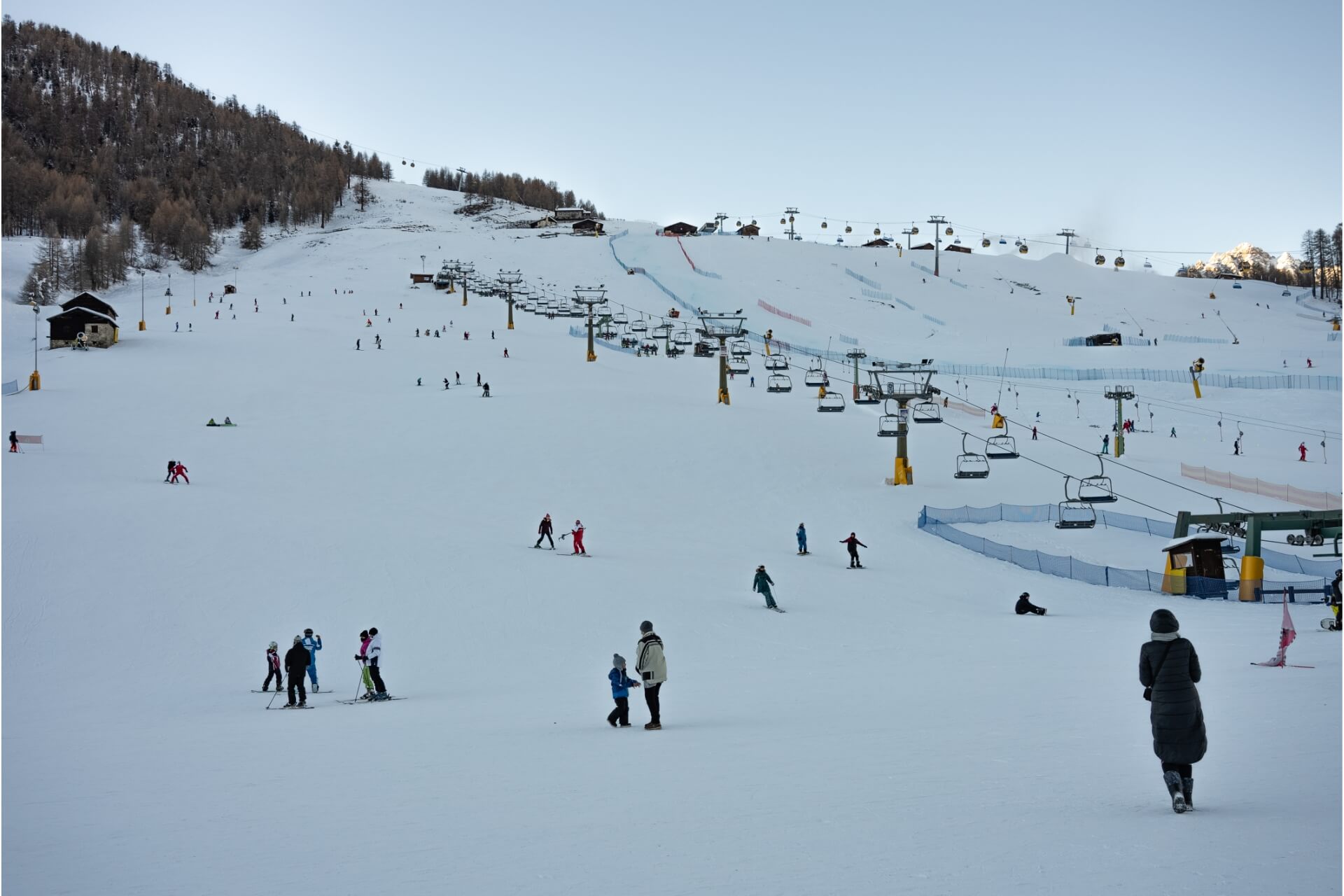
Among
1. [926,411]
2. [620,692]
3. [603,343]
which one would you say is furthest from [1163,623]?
[603,343]

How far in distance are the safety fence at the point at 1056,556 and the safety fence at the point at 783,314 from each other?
168ft

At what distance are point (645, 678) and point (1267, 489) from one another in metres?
30.2

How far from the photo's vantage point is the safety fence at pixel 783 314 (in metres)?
79.7

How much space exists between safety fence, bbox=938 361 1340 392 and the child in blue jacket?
5739 centimetres

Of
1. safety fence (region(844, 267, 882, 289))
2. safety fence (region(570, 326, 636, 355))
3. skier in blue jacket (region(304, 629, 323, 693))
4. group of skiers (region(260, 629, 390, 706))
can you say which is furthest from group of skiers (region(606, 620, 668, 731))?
safety fence (region(844, 267, 882, 289))

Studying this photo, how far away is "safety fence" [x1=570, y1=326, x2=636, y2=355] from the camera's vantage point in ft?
203

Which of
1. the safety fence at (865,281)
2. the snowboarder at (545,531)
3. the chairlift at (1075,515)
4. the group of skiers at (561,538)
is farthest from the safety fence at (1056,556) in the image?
the safety fence at (865,281)

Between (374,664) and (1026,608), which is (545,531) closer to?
(1026,608)

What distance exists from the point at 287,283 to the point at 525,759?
90411mm

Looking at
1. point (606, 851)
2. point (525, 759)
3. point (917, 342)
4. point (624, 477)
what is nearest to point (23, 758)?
point (525, 759)

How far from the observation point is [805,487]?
30625 millimetres

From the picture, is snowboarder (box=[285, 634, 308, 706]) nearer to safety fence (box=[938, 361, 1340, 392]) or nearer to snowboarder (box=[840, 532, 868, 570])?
snowboarder (box=[840, 532, 868, 570])

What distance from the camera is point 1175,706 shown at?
5301mm

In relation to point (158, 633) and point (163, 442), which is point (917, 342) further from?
point (158, 633)
